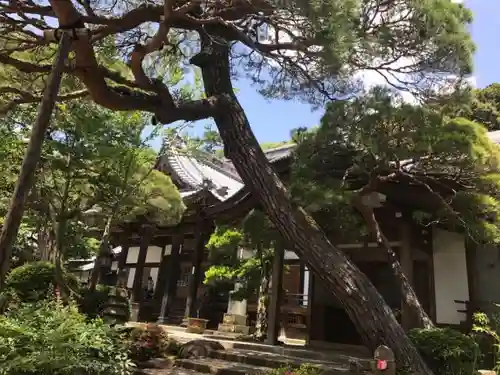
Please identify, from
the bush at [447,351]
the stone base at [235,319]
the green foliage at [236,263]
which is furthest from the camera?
the stone base at [235,319]

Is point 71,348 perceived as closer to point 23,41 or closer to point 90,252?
point 23,41

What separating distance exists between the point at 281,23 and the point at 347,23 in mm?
990

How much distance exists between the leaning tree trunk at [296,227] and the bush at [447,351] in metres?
0.37

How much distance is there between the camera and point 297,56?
557cm

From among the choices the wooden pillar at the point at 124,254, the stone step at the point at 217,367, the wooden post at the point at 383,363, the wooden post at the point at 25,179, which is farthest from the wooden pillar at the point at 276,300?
the wooden pillar at the point at 124,254

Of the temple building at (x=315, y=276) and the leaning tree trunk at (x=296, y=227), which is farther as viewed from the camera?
the temple building at (x=315, y=276)

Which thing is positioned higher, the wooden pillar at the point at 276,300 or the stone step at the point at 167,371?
the wooden pillar at the point at 276,300

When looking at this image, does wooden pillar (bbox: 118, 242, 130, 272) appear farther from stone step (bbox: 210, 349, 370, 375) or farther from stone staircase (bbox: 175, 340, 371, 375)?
stone step (bbox: 210, 349, 370, 375)

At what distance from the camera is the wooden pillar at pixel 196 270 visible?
11.9 meters

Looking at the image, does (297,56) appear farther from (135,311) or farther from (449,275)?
(135,311)

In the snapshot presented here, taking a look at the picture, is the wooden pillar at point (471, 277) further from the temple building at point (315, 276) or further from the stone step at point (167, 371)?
the stone step at point (167, 371)

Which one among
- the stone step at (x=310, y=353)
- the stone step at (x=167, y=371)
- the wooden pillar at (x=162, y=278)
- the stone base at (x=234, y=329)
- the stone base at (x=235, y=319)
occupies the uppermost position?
the wooden pillar at (x=162, y=278)

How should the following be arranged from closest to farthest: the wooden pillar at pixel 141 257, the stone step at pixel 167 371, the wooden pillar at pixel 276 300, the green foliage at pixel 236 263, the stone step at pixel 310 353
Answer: the stone step at pixel 167 371 < the stone step at pixel 310 353 < the wooden pillar at pixel 276 300 < the green foliage at pixel 236 263 < the wooden pillar at pixel 141 257

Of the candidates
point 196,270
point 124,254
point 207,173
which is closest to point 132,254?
point 124,254
